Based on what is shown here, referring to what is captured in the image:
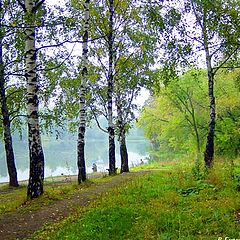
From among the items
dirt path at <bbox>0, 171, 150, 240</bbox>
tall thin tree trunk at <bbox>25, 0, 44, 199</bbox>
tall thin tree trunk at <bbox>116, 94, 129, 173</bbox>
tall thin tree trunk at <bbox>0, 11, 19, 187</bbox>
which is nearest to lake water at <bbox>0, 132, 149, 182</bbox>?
tall thin tree trunk at <bbox>0, 11, 19, 187</bbox>

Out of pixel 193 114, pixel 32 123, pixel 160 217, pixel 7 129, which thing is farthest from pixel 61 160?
pixel 160 217

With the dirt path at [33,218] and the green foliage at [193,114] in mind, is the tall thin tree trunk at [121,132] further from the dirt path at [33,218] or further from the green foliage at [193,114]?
the dirt path at [33,218]

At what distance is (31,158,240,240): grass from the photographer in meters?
6.59

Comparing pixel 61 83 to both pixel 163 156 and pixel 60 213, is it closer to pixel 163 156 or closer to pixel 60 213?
pixel 60 213

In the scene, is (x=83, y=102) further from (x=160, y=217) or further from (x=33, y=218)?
(x=160, y=217)

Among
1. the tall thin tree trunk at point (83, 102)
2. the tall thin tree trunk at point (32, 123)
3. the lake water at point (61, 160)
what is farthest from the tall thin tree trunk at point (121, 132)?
the tall thin tree trunk at point (32, 123)

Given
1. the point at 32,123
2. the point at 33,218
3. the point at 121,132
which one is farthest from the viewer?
the point at 121,132

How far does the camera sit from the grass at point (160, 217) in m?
6.59

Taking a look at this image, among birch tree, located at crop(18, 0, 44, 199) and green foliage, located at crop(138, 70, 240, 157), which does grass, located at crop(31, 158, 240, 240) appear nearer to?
birch tree, located at crop(18, 0, 44, 199)

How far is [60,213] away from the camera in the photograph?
30.4 ft

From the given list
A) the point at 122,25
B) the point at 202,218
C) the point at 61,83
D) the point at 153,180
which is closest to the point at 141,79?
the point at 122,25

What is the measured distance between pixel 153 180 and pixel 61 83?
27.6 feet

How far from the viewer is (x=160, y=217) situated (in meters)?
7.47

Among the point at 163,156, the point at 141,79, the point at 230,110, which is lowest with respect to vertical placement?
the point at 163,156
